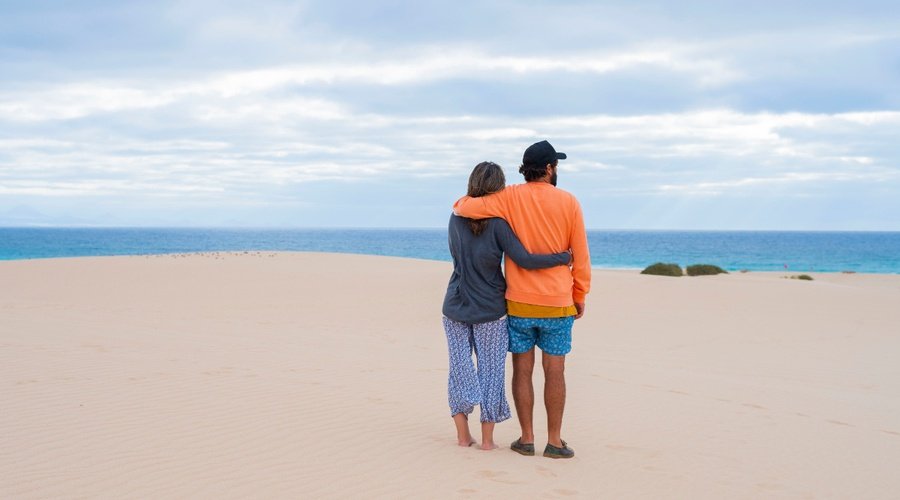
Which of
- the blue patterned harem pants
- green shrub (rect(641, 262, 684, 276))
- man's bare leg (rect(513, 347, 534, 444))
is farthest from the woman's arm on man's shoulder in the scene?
green shrub (rect(641, 262, 684, 276))

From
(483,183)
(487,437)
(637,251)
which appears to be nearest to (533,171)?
(483,183)

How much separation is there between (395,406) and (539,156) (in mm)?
3169

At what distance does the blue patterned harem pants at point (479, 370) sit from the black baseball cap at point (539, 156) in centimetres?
111

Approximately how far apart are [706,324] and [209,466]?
39.9 feet

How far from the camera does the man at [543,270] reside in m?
5.32

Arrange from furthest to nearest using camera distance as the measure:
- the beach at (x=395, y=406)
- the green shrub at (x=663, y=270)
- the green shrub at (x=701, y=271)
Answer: the green shrub at (x=701, y=271), the green shrub at (x=663, y=270), the beach at (x=395, y=406)

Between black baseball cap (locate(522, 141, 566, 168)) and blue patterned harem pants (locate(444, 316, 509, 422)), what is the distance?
1.11m

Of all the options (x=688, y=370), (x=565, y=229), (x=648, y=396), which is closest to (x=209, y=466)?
(x=565, y=229)

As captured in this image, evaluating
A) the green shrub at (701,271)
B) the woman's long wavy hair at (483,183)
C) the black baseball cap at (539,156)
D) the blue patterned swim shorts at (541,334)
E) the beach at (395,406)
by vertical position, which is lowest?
the beach at (395,406)

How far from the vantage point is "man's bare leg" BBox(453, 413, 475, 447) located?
19.1ft

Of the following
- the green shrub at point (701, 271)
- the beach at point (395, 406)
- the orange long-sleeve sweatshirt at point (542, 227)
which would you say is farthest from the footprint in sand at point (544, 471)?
the green shrub at point (701, 271)

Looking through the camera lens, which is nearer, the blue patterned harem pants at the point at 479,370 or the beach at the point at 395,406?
the beach at the point at 395,406

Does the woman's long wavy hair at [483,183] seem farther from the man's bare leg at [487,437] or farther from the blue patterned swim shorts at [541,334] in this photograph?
the man's bare leg at [487,437]

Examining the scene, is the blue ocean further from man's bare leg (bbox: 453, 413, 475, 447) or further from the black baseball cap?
Result: the black baseball cap
